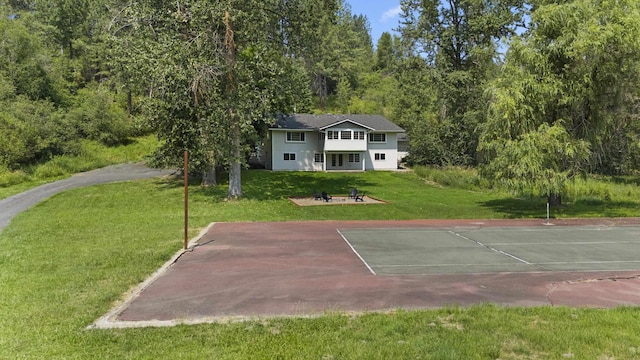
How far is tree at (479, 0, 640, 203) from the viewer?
2067cm

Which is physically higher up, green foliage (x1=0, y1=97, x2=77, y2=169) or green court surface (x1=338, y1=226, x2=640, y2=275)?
green foliage (x1=0, y1=97, x2=77, y2=169)

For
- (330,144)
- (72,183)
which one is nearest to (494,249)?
(72,183)

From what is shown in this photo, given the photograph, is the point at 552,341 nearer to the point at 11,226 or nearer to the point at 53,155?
the point at 11,226

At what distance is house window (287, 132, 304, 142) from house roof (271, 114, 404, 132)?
2.08 feet

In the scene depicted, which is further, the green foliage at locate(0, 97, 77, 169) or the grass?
the green foliage at locate(0, 97, 77, 169)

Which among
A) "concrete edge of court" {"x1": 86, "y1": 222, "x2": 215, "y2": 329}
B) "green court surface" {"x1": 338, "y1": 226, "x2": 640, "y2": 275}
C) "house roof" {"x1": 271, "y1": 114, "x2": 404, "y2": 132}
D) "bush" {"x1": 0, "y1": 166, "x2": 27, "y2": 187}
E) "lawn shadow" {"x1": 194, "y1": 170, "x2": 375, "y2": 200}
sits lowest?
"green court surface" {"x1": 338, "y1": 226, "x2": 640, "y2": 275}

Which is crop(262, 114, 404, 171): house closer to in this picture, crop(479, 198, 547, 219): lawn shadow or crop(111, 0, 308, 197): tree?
crop(111, 0, 308, 197): tree

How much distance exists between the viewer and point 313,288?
9.56 metres

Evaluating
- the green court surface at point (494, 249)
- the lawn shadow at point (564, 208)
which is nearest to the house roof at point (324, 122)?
the lawn shadow at point (564, 208)

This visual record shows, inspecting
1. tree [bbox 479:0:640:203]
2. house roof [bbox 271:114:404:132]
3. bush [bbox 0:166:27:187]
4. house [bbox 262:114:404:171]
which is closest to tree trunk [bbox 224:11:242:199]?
tree [bbox 479:0:640:203]

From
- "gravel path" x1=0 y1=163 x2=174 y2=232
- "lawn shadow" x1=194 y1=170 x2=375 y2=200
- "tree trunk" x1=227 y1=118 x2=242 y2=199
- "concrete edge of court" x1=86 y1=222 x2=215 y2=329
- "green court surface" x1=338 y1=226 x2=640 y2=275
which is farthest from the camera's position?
"lawn shadow" x1=194 y1=170 x2=375 y2=200

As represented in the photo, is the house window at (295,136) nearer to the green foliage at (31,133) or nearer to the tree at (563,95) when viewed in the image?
the green foliage at (31,133)

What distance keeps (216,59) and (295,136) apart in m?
25.0

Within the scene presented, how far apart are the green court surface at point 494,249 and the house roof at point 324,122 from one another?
30.6 meters
